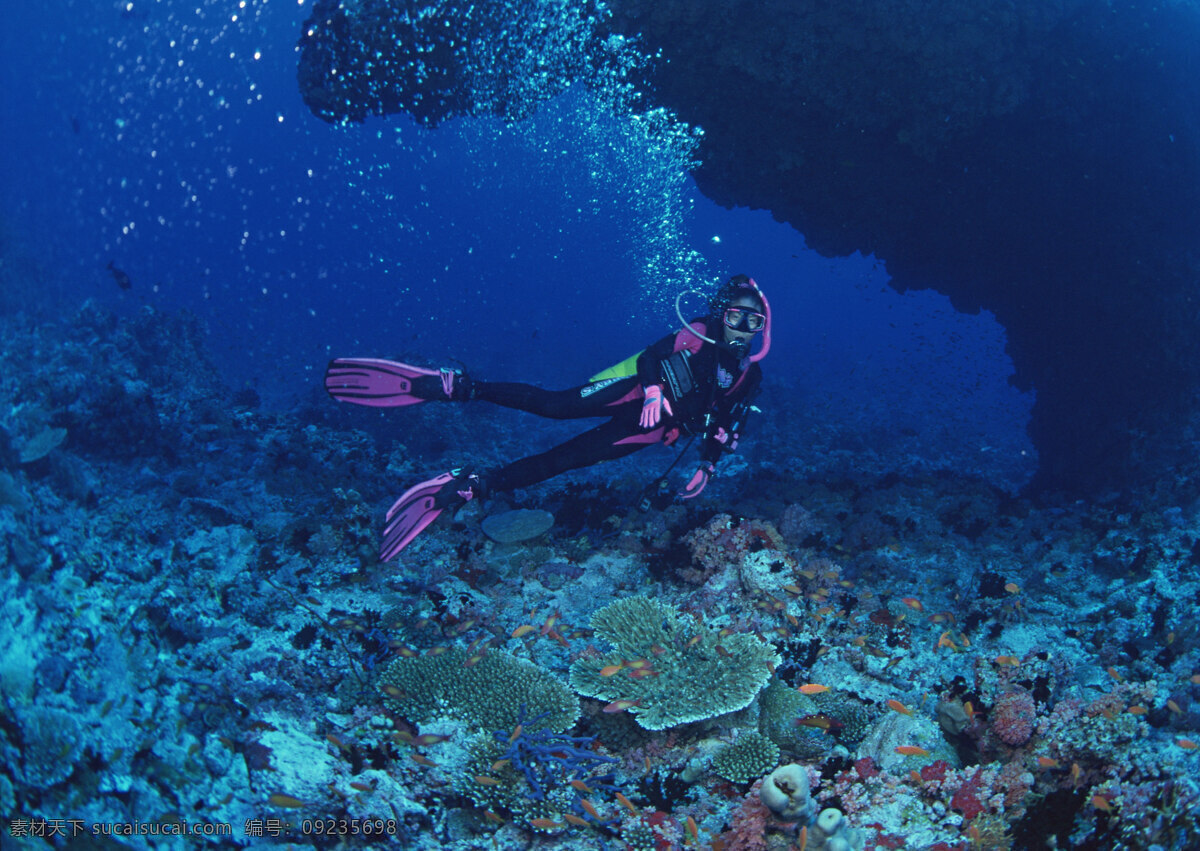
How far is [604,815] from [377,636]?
2.70m

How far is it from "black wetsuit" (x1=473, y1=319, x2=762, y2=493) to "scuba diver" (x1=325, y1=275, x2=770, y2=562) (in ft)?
0.04

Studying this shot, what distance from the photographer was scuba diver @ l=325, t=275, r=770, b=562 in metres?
6.45

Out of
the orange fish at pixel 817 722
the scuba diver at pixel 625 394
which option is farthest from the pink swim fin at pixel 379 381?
the orange fish at pixel 817 722

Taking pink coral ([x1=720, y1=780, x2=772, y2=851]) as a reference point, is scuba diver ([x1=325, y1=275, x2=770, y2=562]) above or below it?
above

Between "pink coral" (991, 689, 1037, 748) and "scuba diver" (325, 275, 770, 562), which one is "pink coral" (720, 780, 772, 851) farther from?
"scuba diver" (325, 275, 770, 562)

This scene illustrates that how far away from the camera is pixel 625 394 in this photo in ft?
22.8

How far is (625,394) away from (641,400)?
22 centimetres

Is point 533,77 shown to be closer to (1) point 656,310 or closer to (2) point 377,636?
(2) point 377,636

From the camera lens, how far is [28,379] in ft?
37.8

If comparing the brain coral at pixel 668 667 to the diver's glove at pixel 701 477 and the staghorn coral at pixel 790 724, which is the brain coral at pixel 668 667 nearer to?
the staghorn coral at pixel 790 724

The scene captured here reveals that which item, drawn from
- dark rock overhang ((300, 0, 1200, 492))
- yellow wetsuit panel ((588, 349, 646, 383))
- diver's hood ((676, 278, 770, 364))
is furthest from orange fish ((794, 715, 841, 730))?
dark rock overhang ((300, 0, 1200, 492))

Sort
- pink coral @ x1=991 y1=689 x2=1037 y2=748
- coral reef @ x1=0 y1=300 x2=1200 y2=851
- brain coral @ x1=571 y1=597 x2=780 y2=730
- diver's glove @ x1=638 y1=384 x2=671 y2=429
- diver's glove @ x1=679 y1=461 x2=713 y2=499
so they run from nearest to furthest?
coral reef @ x1=0 y1=300 x2=1200 y2=851 < pink coral @ x1=991 y1=689 x2=1037 y2=748 < brain coral @ x1=571 y1=597 x2=780 y2=730 < diver's glove @ x1=638 y1=384 x2=671 y2=429 < diver's glove @ x1=679 y1=461 x2=713 y2=499

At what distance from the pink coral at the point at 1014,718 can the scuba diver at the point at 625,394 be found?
3463 millimetres

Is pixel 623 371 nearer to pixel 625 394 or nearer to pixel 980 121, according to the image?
pixel 625 394
